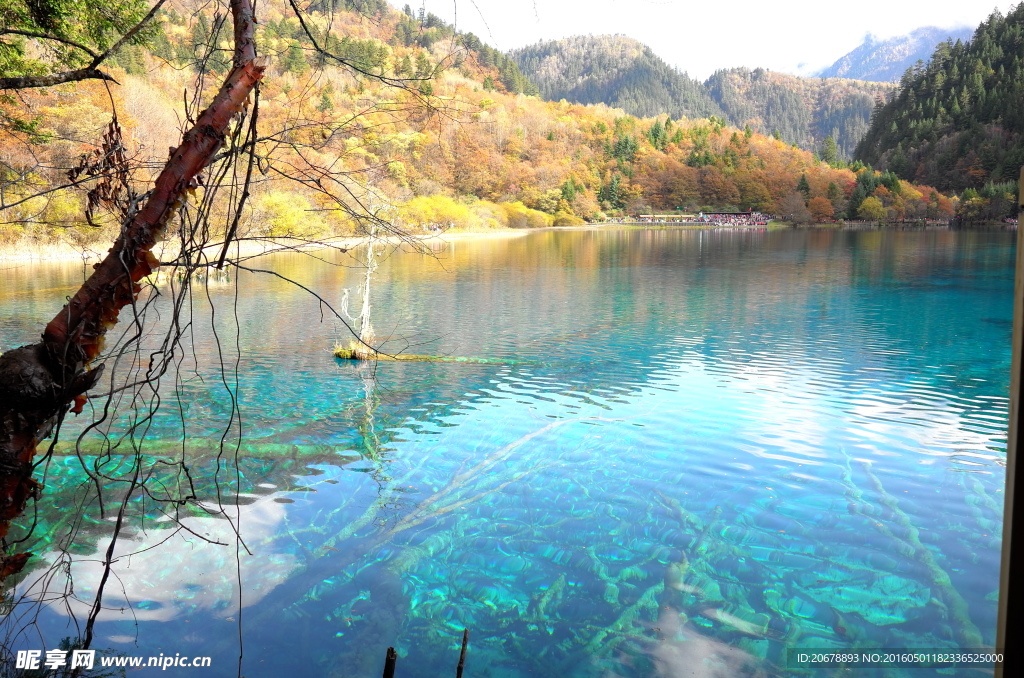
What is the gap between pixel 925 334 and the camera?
568 inches

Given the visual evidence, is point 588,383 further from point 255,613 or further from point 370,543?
point 255,613

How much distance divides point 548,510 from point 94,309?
461 cm

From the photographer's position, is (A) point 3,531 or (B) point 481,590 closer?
(A) point 3,531

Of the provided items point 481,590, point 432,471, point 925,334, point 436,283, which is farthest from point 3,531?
point 436,283

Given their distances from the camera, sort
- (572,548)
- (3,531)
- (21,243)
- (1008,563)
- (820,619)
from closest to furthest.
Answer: (1008,563), (3,531), (820,619), (572,548), (21,243)

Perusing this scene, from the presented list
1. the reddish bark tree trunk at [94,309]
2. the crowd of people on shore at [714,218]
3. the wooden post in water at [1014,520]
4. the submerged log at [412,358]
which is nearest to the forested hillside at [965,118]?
the crowd of people on shore at [714,218]

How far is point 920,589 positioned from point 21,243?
3090cm

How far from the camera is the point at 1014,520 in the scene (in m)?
1.51

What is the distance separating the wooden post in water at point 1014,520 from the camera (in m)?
1.46

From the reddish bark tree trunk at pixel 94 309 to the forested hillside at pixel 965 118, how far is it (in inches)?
3439

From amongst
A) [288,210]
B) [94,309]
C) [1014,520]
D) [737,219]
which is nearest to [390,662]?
[94,309]

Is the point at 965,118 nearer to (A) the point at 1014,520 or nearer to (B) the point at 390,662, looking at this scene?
(A) the point at 1014,520

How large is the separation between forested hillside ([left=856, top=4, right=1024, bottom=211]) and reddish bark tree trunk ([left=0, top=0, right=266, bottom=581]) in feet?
287

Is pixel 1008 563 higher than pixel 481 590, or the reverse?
pixel 1008 563
